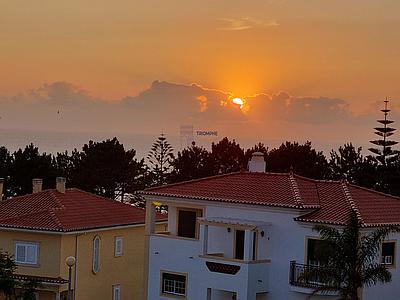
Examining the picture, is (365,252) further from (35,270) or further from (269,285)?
(35,270)

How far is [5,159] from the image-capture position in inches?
3056

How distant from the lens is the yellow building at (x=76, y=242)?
4350 centimetres

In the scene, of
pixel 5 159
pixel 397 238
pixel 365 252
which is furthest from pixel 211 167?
pixel 365 252

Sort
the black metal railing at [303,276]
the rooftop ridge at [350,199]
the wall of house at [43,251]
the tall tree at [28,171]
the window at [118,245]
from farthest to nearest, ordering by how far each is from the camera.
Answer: the tall tree at [28,171] < the window at [118,245] < the wall of house at [43,251] < the rooftop ridge at [350,199] < the black metal railing at [303,276]

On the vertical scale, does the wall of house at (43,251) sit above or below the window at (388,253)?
below

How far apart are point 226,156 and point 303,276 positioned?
4987cm

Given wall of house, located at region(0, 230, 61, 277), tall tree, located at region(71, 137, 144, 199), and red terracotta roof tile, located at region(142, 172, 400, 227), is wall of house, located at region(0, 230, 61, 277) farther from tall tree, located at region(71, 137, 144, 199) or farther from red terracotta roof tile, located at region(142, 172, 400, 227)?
tall tree, located at region(71, 137, 144, 199)

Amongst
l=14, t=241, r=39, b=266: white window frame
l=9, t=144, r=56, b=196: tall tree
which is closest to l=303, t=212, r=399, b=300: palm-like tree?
l=14, t=241, r=39, b=266: white window frame

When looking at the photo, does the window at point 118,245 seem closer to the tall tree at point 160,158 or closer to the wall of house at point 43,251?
the wall of house at point 43,251

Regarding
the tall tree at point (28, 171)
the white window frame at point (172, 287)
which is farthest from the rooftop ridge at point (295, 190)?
the tall tree at point (28, 171)

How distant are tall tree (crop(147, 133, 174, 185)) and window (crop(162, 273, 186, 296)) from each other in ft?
170

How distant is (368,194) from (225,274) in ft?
23.9

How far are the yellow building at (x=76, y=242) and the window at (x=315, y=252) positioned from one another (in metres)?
12.1

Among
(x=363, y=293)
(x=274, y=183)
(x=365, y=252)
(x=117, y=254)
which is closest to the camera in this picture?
(x=365, y=252)
